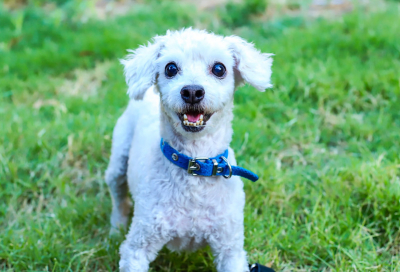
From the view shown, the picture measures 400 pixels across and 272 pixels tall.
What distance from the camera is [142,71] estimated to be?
2.43 metres

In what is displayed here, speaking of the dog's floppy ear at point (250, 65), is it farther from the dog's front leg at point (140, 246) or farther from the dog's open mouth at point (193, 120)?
the dog's front leg at point (140, 246)

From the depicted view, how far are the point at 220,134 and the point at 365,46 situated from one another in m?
3.59

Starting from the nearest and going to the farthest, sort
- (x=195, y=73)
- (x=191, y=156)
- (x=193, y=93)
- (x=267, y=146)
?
1. (x=193, y=93)
2. (x=195, y=73)
3. (x=191, y=156)
4. (x=267, y=146)

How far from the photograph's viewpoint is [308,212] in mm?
3137

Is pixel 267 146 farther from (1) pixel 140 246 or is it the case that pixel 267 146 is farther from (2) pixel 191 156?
(1) pixel 140 246

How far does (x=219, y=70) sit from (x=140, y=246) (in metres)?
1.09

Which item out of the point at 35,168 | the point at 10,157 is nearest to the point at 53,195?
the point at 35,168

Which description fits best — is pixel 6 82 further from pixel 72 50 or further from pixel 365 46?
pixel 365 46

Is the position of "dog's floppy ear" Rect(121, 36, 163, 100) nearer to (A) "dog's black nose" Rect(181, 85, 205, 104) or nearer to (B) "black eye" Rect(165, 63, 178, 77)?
(B) "black eye" Rect(165, 63, 178, 77)

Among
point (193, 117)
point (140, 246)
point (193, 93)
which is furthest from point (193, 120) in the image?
point (140, 246)

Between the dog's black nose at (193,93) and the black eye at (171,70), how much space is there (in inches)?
9.5

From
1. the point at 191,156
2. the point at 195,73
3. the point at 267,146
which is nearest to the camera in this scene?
the point at 195,73

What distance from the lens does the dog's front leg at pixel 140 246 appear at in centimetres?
238

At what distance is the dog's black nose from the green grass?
47.5 inches
